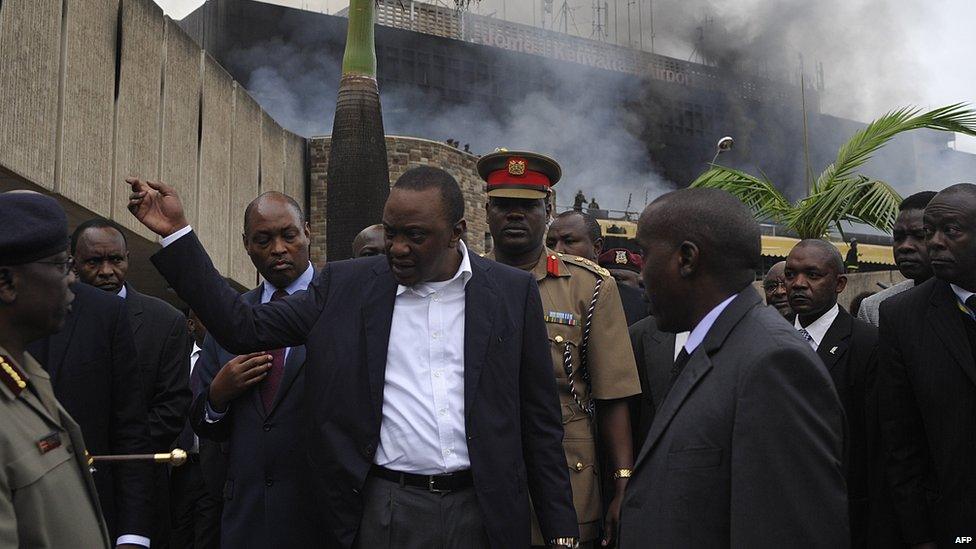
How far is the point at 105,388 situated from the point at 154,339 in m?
1.09

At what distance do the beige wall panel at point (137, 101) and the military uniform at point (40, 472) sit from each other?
443 inches

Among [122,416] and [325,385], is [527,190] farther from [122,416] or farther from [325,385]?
[122,416]

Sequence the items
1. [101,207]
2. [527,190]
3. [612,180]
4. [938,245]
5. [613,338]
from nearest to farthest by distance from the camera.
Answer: [938,245] < [613,338] < [527,190] < [101,207] < [612,180]

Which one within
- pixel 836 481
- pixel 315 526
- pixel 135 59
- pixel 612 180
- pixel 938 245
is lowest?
pixel 315 526

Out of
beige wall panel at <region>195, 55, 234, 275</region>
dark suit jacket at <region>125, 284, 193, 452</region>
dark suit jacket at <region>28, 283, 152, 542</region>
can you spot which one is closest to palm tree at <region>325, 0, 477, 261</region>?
beige wall panel at <region>195, 55, 234, 275</region>

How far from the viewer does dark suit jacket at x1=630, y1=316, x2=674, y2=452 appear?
5.04m

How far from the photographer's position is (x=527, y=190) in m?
4.77

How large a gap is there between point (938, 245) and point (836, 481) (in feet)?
7.00

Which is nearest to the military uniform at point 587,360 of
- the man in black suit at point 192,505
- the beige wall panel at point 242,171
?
the man in black suit at point 192,505

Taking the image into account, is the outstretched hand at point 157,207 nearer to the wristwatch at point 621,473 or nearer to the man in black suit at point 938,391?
the wristwatch at point 621,473

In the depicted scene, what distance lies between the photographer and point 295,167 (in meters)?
24.1

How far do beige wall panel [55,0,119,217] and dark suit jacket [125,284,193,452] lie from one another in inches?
267

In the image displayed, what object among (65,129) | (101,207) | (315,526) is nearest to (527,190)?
(315,526)

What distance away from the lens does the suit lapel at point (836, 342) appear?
518 centimetres
